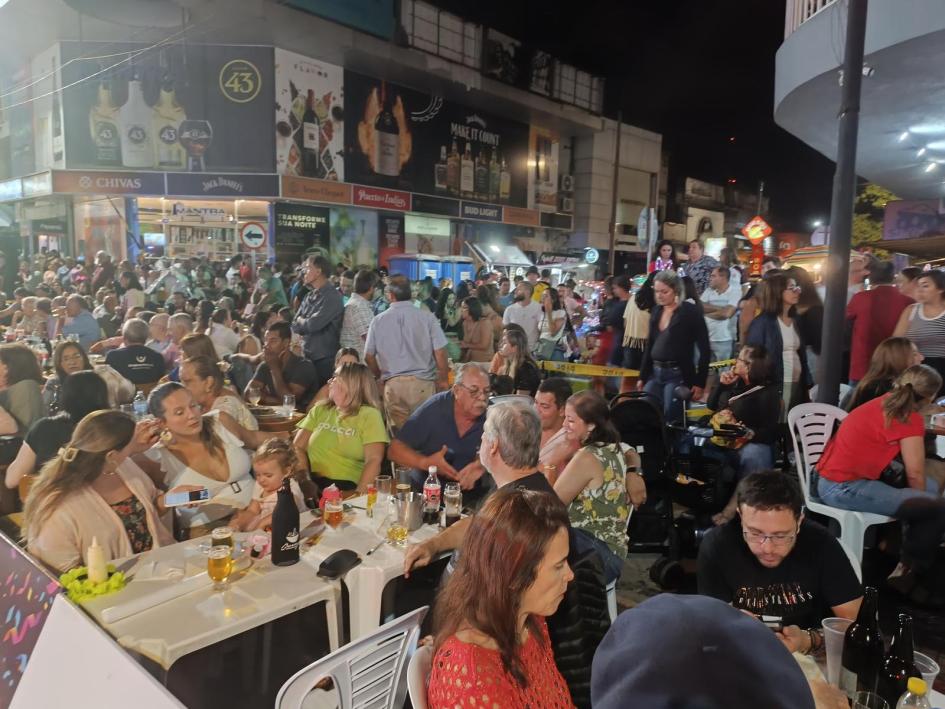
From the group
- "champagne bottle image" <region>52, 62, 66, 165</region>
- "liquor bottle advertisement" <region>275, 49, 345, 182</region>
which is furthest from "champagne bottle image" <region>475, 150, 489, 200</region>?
"champagne bottle image" <region>52, 62, 66, 165</region>

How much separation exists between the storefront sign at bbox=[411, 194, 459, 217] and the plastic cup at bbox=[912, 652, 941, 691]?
19.7 m

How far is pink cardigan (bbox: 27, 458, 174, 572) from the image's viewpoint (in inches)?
106

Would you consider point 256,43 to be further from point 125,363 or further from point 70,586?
point 70,586

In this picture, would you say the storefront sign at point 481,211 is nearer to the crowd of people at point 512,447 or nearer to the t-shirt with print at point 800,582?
the crowd of people at point 512,447

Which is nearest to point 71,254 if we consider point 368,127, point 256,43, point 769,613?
point 256,43

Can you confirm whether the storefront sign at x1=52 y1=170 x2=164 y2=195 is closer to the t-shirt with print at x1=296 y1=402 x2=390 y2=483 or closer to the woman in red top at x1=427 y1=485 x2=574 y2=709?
the t-shirt with print at x1=296 y1=402 x2=390 y2=483

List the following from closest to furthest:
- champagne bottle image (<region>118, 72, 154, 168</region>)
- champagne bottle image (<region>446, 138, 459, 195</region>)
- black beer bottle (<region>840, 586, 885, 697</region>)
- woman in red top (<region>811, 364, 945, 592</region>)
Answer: black beer bottle (<region>840, 586, 885, 697</region>), woman in red top (<region>811, 364, 945, 592</region>), champagne bottle image (<region>118, 72, 154, 168</region>), champagne bottle image (<region>446, 138, 459, 195</region>)

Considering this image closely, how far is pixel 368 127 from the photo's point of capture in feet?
63.1

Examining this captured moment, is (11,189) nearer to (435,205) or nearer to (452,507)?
(435,205)

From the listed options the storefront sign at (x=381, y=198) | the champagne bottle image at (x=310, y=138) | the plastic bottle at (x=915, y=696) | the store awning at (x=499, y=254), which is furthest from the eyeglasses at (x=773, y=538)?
the store awning at (x=499, y=254)

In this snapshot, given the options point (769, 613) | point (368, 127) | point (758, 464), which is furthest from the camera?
point (368, 127)

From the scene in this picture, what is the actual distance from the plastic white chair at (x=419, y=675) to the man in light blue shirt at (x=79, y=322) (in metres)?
7.35

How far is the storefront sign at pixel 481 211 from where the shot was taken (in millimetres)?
22281

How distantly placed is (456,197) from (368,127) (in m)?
4.48
